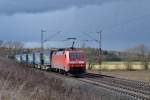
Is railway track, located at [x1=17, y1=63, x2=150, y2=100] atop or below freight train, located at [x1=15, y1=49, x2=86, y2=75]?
below

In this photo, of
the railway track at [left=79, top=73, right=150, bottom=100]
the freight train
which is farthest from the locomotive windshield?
the railway track at [left=79, top=73, right=150, bottom=100]

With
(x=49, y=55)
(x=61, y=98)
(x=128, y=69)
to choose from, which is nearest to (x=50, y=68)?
(x=49, y=55)

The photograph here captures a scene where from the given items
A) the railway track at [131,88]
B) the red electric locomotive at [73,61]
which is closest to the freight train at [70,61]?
the red electric locomotive at [73,61]

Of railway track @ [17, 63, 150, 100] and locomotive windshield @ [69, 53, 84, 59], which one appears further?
locomotive windshield @ [69, 53, 84, 59]

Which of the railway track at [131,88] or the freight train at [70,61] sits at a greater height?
the freight train at [70,61]

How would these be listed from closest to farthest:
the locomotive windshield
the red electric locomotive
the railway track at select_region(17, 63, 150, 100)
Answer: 1. the railway track at select_region(17, 63, 150, 100)
2. the red electric locomotive
3. the locomotive windshield

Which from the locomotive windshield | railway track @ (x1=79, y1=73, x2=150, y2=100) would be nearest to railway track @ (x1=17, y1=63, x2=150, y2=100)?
railway track @ (x1=79, y1=73, x2=150, y2=100)

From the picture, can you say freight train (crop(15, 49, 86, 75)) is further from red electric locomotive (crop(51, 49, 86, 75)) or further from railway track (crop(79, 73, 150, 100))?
railway track (crop(79, 73, 150, 100))

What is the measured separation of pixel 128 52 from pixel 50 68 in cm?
7958

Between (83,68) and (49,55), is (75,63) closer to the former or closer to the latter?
(83,68)

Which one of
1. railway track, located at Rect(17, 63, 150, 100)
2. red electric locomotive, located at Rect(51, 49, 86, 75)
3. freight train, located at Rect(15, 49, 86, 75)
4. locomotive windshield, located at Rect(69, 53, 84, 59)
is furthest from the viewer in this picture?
locomotive windshield, located at Rect(69, 53, 84, 59)

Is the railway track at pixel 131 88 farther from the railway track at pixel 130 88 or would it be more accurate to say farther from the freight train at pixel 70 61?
the freight train at pixel 70 61

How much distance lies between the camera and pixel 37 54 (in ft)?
297

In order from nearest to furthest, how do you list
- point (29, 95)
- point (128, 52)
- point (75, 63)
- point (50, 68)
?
1. point (29, 95)
2. point (75, 63)
3. point (50, 68)
4. point (128, 52)
